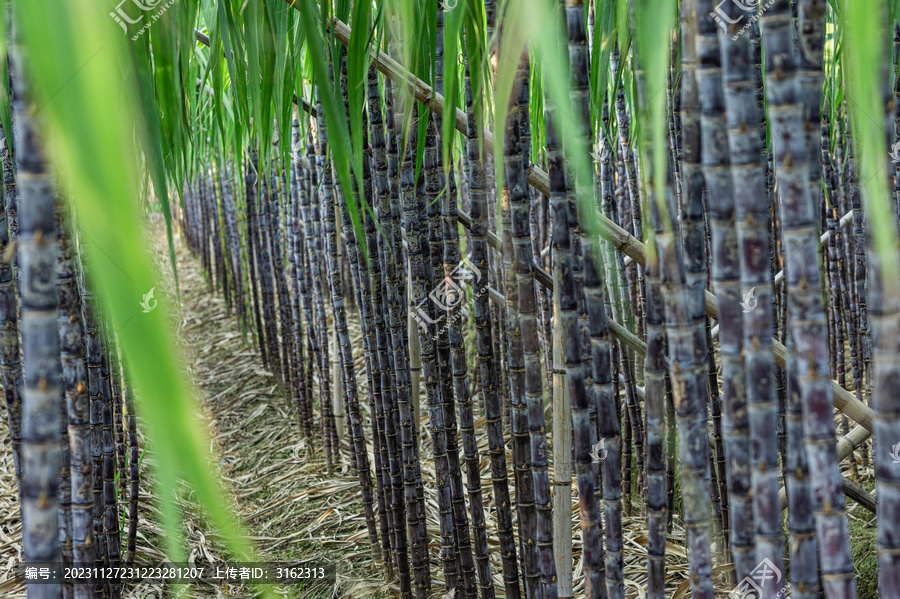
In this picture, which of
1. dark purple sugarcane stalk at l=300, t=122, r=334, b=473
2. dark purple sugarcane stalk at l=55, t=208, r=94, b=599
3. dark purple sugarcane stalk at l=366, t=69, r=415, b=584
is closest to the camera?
dark purple sugarcane stalk at l=55, t=208, r=94, b=599

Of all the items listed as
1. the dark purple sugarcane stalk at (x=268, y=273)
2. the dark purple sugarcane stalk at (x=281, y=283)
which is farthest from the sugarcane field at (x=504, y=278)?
the dark purple sugarcane stalk at (x=268, y=273)

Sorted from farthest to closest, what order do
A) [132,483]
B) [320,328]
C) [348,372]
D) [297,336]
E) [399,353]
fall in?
1. [297,336]
2. [320,328]
3. [348,372]
4. [132,483]
5. [399,353]

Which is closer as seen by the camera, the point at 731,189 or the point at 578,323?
the point at 731,189

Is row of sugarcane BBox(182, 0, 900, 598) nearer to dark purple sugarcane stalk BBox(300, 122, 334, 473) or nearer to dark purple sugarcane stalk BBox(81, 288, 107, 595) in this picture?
dark purple sugarcane stalk BBox(81, 288, 107, 595)

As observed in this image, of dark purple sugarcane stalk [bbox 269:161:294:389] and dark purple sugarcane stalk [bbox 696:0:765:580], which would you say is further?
dark purple sugarcane stalk [bbox 269:161:294:389]

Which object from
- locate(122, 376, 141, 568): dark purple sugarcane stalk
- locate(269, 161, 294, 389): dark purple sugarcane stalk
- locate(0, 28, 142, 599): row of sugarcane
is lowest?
locate(122, 376, 141, 568): dark purple sugarcane stalk

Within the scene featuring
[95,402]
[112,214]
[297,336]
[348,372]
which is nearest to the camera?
[112,214]

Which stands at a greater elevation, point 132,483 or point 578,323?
point 578,323

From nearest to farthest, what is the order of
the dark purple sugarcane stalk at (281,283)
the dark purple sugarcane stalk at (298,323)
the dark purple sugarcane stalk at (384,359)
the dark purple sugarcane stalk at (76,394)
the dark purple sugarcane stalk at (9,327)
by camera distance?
1. the dark purple sugarcane stalk at (76,394)
2. the dark purple sugarcane stalk at (9,327)
3. the dark purple sugarcane stalk at (384,359)
4. the dark purple sugarcane stalk at (298,323)
5. the dark purple sugarcane stalk at (281,283)

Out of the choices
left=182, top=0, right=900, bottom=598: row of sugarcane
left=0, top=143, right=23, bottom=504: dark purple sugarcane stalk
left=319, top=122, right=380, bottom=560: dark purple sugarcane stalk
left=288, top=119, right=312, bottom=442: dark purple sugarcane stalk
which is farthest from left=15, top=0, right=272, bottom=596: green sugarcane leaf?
left=288, top=119, right=312, bottom=442: dark purple sugarcane stalk

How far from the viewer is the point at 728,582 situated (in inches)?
55.6

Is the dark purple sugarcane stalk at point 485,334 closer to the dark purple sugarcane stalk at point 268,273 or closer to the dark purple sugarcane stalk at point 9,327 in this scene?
the dark purple sugarcane stalk at point 9,327

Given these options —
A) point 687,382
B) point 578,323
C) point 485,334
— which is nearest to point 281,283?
point 485,334

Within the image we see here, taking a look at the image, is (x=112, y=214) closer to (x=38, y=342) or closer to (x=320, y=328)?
(x=38, y=342)
